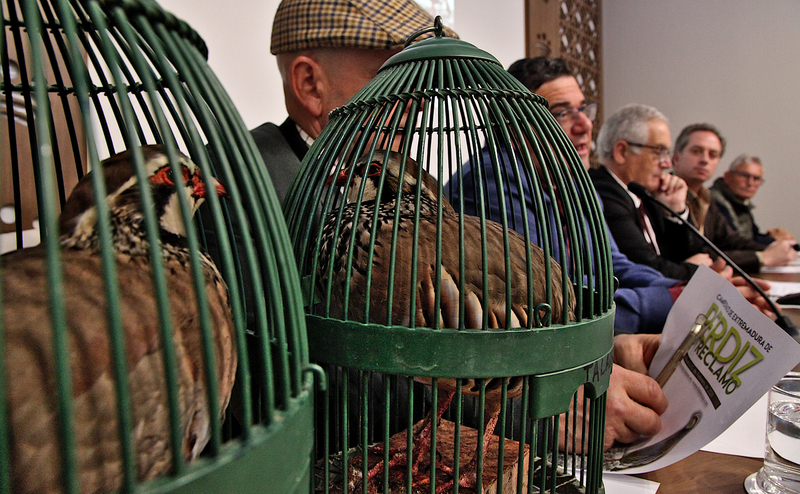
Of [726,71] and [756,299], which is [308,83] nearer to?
[756,299]

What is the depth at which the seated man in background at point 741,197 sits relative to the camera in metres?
3.83

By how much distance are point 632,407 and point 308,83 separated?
0.88 meters

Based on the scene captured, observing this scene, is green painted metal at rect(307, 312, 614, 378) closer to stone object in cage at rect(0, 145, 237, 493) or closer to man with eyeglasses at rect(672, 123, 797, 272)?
stone object in cage at rect(0, 145, 237, 493)

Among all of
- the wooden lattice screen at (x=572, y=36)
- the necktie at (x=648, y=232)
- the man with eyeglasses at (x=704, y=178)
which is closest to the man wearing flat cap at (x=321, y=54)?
the necktie at (x=648, y=232)

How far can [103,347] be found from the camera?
366mm

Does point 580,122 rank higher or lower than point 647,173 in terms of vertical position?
higher

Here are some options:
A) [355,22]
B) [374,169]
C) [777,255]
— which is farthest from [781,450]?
[777,255]

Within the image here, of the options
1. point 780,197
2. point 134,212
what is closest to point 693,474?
point 134,212

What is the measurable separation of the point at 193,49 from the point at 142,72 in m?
0.08

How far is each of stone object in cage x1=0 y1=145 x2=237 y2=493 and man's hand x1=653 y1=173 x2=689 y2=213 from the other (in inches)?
102

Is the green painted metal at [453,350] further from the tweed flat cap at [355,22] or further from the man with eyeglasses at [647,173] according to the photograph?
the man with eyeglasses at [647,173]

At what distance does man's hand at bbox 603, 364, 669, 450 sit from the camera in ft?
2.91

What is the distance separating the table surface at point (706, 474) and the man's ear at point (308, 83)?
3.03ft

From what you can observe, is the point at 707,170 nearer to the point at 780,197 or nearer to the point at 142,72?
the point at 780,197
